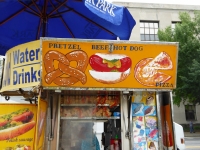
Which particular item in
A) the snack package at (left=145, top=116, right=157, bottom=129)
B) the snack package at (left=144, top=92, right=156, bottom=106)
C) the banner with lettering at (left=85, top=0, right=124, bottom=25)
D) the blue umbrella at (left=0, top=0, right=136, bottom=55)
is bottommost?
the snack package at (left=145, top=116, right=157, bottom=129)

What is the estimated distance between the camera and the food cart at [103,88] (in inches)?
138

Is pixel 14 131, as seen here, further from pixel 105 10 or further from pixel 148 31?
pixel 148 31

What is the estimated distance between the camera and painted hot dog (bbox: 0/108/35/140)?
3.55 meters

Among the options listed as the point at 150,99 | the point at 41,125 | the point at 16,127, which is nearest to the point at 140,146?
the point at 150,99

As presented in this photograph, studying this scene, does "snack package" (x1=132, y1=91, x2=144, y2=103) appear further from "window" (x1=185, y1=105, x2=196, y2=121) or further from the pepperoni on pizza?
"window" (x1=185, y1=105, x2=196, y2=121)

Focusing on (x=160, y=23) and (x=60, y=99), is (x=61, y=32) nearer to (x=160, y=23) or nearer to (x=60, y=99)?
(x=60, y=99)

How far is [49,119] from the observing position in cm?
387

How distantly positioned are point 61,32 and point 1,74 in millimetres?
1924

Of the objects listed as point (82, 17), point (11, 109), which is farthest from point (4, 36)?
point (11, 109)

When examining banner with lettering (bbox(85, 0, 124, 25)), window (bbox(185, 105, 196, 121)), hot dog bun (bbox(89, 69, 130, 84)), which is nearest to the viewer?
banner with lettering (bbox(85, 0, 124, 25))

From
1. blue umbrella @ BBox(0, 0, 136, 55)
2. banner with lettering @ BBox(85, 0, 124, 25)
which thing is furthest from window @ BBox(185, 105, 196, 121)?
banner with lettering @ BBox(85, 0, 124, 25)

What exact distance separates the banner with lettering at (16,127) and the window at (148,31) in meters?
21.6

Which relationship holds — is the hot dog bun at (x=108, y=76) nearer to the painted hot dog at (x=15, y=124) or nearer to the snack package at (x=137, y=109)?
the snack package at (x=137, y=109)

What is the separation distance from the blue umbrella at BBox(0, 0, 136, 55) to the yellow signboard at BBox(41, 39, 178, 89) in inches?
41.7
